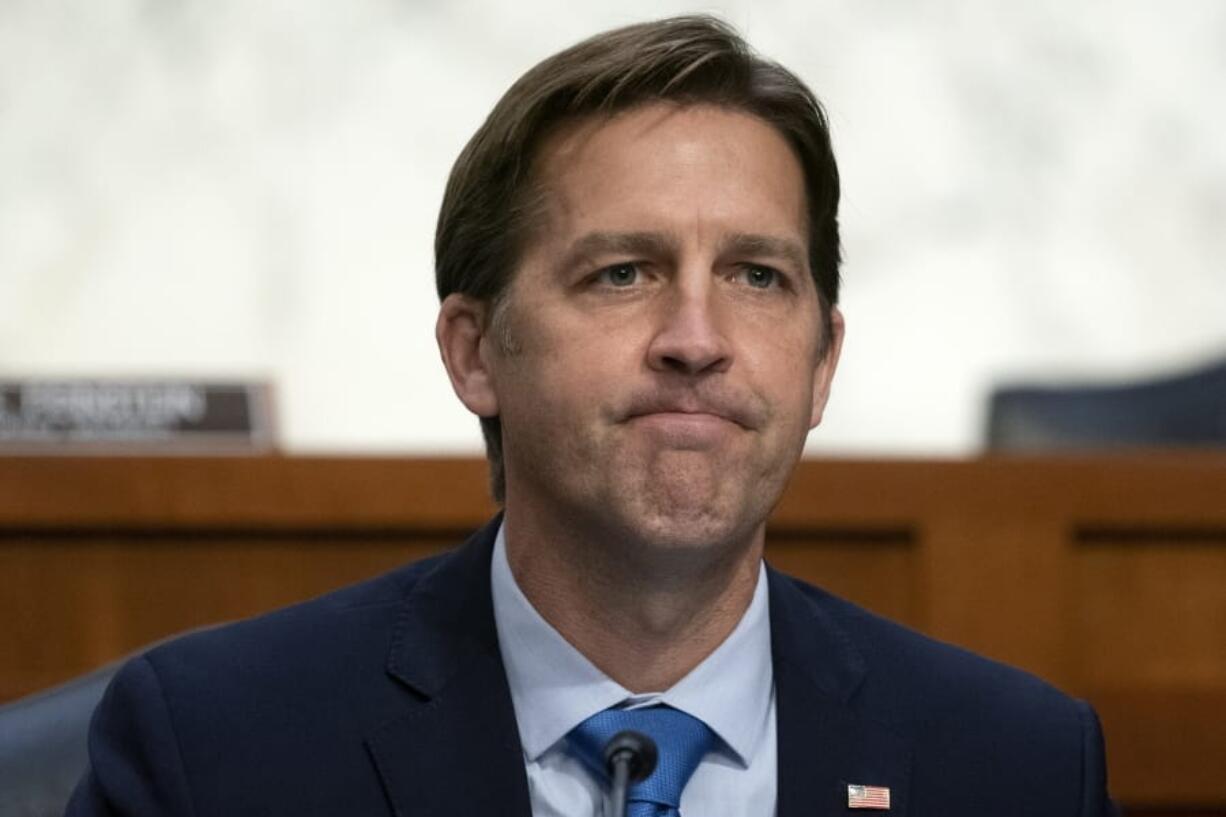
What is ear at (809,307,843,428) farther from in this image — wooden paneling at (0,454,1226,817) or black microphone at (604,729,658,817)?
wooden paneling at (0,454,1226,817)

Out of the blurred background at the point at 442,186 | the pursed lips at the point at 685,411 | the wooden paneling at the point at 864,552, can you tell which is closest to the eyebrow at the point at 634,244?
the pursed lips at the point at 685,411

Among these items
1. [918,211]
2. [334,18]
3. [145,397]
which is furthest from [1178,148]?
[145,397]

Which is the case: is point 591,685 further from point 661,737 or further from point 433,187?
point 433,187

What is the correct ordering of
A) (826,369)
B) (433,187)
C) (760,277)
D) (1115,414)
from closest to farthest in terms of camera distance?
(760,277) → (826,369) → (1115,414) → (433,187)

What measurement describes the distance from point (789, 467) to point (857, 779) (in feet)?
0.89

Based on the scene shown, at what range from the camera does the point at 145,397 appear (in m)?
2.59

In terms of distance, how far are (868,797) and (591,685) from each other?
9.7 inches

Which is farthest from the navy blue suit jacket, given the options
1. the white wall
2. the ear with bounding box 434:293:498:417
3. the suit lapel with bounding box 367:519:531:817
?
the white wall

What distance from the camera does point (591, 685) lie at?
164cm

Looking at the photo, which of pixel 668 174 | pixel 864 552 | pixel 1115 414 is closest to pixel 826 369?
pixel 668 174

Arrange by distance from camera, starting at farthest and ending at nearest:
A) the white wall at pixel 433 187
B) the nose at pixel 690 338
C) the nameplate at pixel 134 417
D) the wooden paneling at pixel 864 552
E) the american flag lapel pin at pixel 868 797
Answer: the white wall at pixel 433 187
the nameplate at pixel 134 417
the wooden paneling at pixel 864 552
the american flag lapel pin at pixel 868 797
the nose at pixel 690 338

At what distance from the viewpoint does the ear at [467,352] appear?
5.82 feet

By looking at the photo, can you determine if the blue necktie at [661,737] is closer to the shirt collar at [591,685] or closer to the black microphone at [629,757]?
the shirt collar at [591,685]

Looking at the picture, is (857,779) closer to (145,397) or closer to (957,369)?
(145,397)
